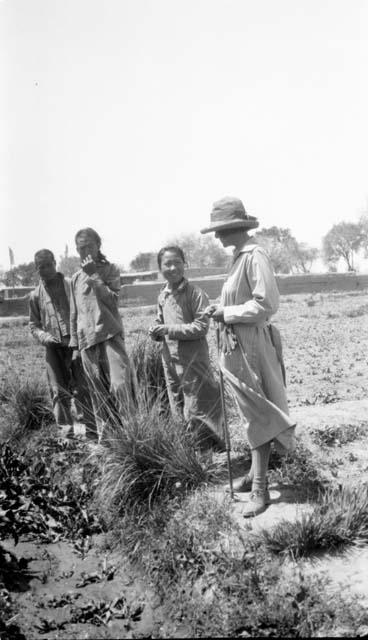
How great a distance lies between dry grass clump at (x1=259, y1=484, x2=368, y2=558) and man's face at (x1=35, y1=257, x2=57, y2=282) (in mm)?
3083

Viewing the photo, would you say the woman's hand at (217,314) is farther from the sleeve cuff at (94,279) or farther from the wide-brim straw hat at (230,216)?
the sleeve cuff at (94,279)

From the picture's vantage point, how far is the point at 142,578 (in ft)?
10.6

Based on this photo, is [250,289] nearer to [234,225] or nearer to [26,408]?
[234,225]

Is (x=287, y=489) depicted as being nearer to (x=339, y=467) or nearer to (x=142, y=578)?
(x=339, y=467)

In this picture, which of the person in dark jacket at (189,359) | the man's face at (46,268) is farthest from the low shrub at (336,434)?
the man's face at (46,268)

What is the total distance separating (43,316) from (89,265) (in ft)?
3.58

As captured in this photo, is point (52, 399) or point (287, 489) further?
point (52, 399)

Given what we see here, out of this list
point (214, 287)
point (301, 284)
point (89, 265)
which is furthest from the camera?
point (301, 284)

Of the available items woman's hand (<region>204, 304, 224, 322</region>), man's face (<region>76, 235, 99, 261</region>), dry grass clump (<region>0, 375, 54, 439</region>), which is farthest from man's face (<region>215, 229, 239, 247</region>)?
dry grass clump (<region>0, 375, 54, 439</region>)

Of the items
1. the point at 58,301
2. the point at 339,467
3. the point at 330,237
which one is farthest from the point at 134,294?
the point at 330,237

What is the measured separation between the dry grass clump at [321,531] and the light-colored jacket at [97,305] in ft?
7.07

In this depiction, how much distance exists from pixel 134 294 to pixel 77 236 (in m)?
19.0

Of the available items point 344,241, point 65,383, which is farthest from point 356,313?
point 344,241

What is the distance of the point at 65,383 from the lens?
538cm
